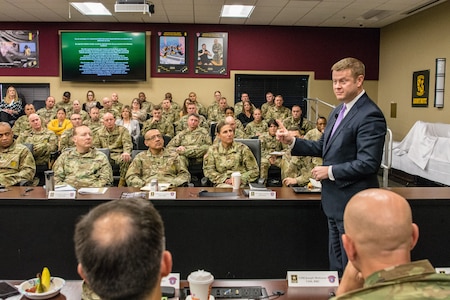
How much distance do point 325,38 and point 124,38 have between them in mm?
4525

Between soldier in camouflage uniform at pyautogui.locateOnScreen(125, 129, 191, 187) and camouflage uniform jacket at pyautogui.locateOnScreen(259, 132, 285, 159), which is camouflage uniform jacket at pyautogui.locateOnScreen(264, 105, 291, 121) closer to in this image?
camouflage uniform jacket at pyautogui.locateOnScreen(259, 132, 285, 159)

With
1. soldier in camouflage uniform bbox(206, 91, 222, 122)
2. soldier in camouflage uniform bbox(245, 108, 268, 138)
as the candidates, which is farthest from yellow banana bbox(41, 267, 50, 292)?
soldier in camouflage uniform bbox(206, 91, 222, 122)

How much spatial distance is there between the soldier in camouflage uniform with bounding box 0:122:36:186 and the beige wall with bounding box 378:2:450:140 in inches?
260

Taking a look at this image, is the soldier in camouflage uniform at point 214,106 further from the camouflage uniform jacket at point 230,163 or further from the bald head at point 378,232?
the bald head at point 378,232

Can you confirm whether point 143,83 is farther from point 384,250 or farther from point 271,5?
point 384,250

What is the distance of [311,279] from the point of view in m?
1.69

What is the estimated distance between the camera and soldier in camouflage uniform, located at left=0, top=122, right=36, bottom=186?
4.07 meters

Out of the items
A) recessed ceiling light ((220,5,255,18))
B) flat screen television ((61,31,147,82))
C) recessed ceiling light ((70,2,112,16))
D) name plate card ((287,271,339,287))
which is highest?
recessed ceiling light ((220,5,255,18))

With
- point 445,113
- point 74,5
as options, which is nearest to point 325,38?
point 445,113

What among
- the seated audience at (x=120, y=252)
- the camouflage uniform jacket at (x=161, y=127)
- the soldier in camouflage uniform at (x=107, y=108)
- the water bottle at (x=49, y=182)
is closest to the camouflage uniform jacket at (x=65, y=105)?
the soldier in camouflage uniform at (x=107, y=108)

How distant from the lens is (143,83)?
1009cm

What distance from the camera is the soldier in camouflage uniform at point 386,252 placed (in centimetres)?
101

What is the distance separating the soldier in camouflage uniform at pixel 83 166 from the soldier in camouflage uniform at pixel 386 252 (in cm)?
302

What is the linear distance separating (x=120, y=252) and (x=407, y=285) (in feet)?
2.11
